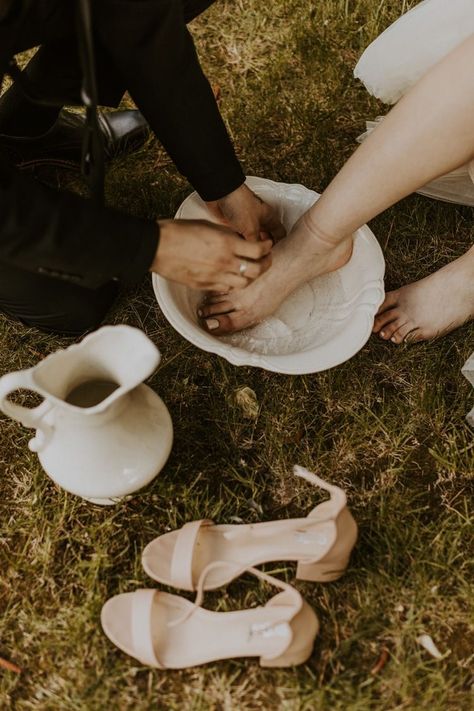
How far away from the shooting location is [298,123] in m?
1.58

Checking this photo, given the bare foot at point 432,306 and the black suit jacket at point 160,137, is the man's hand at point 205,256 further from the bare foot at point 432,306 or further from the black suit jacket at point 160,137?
the bare foot at point 432,306

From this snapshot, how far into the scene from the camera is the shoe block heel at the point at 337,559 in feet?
3.45

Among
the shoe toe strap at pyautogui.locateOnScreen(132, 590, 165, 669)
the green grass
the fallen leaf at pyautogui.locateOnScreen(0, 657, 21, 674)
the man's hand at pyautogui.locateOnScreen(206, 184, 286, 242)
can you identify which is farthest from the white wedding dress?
the fallen leaf at pyautogui.locateOnScreen(0, 657, 21, 674)

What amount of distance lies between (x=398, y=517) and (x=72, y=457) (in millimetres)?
570

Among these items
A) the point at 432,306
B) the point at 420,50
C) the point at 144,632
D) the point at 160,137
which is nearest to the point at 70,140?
the point at 160,137

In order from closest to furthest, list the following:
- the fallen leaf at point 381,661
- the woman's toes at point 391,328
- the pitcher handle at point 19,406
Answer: the pitcher handle at point 19,406 → the fallen leaf at point 381,661 → the woman's toes at point 391,328

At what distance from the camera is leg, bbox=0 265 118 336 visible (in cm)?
117

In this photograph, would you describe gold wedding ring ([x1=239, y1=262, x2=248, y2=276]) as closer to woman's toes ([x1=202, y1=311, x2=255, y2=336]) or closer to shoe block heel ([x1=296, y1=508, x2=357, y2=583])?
woman's toes ([x1=202, y1=311, x2=255, y2=336])

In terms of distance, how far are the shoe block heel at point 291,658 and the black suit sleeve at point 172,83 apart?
2.44 ft

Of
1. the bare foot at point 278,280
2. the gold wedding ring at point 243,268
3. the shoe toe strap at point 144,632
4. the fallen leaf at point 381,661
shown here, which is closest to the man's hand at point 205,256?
the gold wedding ring at point 243,268

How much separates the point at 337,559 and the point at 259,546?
136 millimetres

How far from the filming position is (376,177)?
1.06m

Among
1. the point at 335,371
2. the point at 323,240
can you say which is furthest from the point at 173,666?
the point at 323,240

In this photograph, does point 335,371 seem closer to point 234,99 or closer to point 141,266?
point 141,266
